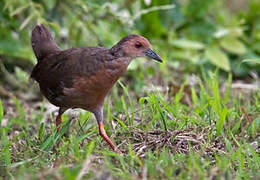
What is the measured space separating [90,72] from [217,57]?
3.11 m

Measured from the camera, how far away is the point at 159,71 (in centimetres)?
597

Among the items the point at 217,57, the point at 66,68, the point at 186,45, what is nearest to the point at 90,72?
the point at 66,68

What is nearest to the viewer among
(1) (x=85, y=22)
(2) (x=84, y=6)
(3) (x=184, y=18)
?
(2) (x=84, y=6)

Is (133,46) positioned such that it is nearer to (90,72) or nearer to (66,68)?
(90,72)

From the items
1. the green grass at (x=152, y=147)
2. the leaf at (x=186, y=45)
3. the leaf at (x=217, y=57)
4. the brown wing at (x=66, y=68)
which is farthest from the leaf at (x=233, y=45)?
the brown wing at (x=66, y=68)

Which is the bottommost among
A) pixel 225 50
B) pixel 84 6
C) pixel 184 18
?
pixel 225 50

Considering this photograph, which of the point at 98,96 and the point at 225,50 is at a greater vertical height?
the point at 98,96

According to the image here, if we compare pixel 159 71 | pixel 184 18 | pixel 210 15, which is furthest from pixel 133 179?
pixel 210 15

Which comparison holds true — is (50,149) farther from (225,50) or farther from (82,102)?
(225,50)

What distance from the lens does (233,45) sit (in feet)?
20.9

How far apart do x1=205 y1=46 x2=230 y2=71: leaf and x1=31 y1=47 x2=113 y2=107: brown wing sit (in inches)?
108

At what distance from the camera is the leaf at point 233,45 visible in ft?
20.6

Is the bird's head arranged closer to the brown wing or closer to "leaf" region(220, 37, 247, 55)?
the brown wing

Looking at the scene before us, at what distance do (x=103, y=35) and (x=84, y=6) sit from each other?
0.48 m
